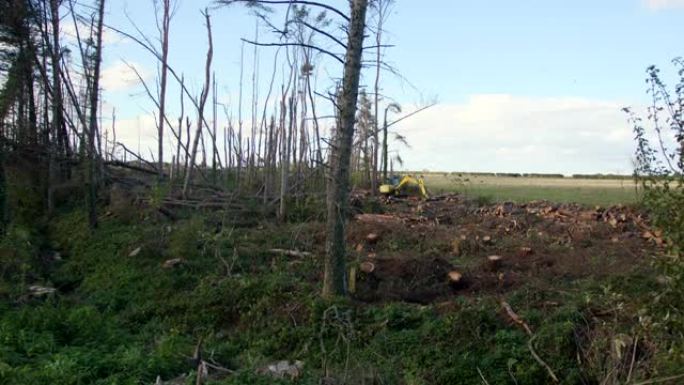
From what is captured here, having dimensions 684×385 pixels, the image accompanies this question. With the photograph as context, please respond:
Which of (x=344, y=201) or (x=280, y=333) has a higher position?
(x=344, y=201)

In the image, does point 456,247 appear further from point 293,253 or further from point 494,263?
point 293,253

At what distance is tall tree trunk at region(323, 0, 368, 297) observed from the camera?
8.38 metres

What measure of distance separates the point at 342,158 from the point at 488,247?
15.4 feet

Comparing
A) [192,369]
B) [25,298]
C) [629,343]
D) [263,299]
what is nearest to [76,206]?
[25,298]

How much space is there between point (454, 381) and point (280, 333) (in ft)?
7.84

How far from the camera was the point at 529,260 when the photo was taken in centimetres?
1081

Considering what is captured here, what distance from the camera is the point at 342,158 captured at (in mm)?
8594

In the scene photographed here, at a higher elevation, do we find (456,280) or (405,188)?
(405,188)

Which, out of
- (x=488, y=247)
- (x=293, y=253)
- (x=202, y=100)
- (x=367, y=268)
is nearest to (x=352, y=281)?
(x=367, y=268)

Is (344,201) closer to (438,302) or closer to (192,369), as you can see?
(438,302)

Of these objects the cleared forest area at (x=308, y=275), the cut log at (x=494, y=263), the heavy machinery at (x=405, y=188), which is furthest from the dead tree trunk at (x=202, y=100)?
the cut log at (x=494, y=263)

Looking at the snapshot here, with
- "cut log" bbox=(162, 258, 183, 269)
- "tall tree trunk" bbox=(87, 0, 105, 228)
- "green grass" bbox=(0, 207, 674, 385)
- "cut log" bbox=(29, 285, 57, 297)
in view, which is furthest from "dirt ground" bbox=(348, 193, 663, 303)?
"tall tree trunk" bbox=(87, 0, 105, 228)

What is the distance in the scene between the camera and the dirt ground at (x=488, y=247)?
9.55 meters

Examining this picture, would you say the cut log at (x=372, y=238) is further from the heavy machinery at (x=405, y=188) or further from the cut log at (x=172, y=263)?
the heavy machinery at (x=405, y=188)
